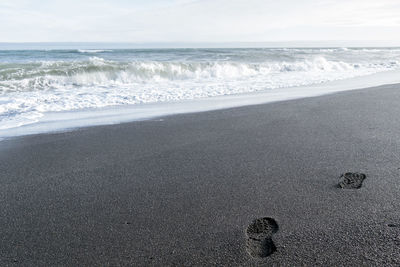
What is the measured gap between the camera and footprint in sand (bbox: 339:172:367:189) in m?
2.89

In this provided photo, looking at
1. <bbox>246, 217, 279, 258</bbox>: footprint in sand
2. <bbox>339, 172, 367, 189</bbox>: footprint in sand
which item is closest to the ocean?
<bbox>339, 172, 367, 189</bbox>: footprint in sand

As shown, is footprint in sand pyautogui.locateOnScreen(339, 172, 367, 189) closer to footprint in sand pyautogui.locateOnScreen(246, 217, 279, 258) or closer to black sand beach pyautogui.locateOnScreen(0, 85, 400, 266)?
black sand beach pyautogui.locateOnScreen(0, 85, 400, 266)

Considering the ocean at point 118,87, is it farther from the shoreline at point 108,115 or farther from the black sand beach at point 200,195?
the black sand beach at point 200,195

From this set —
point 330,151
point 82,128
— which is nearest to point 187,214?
point 330,151

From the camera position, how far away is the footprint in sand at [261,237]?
2.04 metres

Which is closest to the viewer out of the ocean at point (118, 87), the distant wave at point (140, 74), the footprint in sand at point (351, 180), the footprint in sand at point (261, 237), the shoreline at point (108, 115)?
the footprint in sand at point (261, 237)

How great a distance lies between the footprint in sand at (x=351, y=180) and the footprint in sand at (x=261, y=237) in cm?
94

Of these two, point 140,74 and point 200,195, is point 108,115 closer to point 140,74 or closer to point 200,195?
point 200,195

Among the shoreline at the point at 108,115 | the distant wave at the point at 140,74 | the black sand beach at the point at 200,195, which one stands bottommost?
the distant wave at the point at 140,74

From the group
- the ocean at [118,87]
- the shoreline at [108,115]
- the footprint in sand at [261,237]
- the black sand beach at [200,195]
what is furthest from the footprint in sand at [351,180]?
the ocean at [118,87]

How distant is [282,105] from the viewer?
6.79 meters

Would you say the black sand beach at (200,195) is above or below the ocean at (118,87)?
above

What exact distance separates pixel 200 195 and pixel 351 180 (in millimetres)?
1399

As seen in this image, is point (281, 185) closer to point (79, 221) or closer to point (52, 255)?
point (79, 221)
